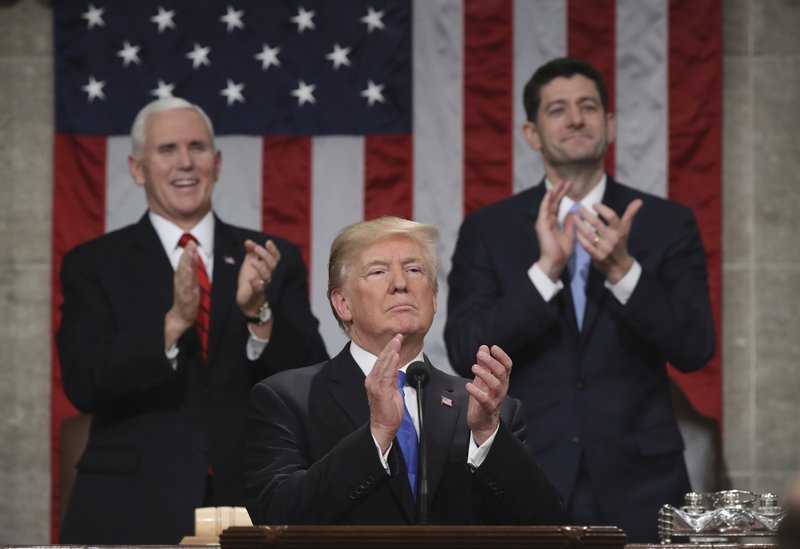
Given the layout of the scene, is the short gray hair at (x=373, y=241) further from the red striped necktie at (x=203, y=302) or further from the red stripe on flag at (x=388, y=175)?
the red stripe on flag at (x=388, y=175)

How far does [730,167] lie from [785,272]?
49 cm

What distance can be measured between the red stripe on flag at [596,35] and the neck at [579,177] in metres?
1.12

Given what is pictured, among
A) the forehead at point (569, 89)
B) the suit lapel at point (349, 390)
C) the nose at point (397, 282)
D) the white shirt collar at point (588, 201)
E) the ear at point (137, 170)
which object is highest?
the forehead at point (569, 89)

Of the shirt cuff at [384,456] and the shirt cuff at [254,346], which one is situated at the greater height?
the shirt cuff at [254,346]

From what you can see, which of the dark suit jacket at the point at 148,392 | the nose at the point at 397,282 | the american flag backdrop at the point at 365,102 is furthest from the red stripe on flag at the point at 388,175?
the nose at the point at 397,282

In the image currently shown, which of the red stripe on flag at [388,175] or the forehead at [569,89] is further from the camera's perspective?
the red stripe on flag at [388,175]

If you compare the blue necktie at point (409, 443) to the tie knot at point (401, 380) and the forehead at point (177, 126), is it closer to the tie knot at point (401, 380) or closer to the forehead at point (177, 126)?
the tie knot at point (401, 380)

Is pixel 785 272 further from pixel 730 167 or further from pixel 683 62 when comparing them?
pixel 683 62

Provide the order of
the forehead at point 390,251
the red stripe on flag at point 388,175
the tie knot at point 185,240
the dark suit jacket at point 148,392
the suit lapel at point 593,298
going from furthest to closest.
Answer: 1. the red stripe on flag at point 388,175
2. the tie knot at point 185,240
3. the suit lapel at point 593,298
4. the dark suit jacket at point 148,392
5. the forehead at point 390,251

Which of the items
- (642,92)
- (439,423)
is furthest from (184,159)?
(642,92)

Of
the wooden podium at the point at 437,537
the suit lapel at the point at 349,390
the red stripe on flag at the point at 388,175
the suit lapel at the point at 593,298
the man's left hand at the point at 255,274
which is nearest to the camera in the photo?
the wooden podium at the point at 437,537

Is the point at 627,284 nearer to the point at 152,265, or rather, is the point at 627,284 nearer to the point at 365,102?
the point at 152,265

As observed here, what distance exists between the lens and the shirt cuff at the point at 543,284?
4.36 meters

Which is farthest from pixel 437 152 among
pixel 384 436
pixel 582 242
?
pixel 384 436
